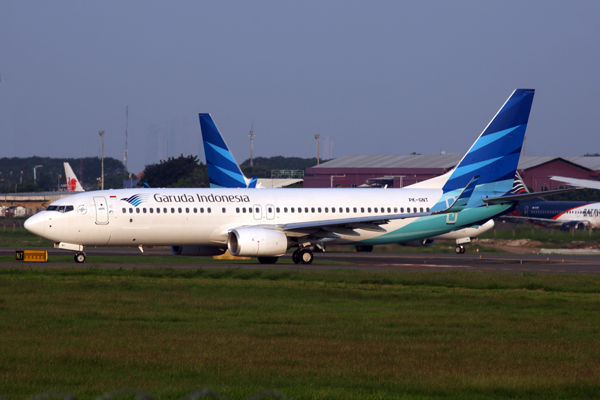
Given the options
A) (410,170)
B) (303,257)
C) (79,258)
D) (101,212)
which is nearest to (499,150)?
(303,257)

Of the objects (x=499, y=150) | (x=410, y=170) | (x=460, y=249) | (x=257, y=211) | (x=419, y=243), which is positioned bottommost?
(x=460, y=249)

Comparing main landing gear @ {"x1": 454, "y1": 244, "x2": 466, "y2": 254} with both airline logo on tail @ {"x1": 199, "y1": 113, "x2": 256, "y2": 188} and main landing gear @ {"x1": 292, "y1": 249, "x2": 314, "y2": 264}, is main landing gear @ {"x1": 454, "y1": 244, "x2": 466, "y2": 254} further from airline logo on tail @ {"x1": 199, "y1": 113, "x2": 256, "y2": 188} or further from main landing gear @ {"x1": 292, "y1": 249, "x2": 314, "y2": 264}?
airline logo on tail @ {"x1": 199, "y1": 113, "x2": 256, "y2": 188}

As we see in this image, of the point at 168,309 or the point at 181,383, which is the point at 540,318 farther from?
the point at 181,383

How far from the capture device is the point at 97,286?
2327cm

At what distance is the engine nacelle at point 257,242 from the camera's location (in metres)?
33.9

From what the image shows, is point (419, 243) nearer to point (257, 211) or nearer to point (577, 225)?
point (257, 211)

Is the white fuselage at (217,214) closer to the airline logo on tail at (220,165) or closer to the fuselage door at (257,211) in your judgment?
the fuselage door at (257,211)

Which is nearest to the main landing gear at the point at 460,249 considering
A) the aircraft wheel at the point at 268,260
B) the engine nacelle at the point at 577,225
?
the aircraft wheel at the point at 268,260

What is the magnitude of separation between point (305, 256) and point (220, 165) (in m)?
15.5

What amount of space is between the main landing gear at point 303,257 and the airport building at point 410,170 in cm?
6043

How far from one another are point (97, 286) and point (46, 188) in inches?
6762

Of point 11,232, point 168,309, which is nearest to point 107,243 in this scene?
point 168,309

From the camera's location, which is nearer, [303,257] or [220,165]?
[303,257]

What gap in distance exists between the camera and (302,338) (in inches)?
582
